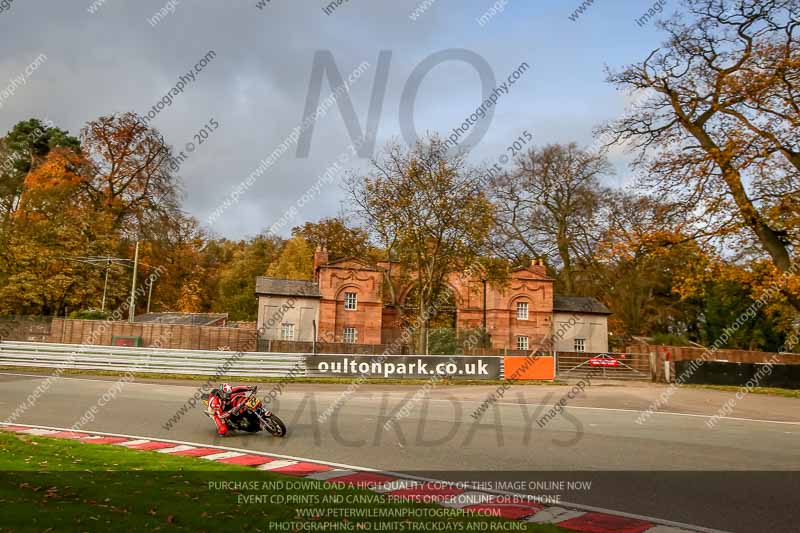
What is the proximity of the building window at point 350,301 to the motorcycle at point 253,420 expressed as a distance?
37.1 metres

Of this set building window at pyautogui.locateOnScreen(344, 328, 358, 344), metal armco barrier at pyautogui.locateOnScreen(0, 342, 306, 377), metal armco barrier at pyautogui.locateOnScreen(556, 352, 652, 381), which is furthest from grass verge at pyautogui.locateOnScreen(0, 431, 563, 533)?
building window at pyautogui.locateOnScreen(344, 328, 358, 344)

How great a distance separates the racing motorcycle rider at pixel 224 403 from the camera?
1271 centimetres

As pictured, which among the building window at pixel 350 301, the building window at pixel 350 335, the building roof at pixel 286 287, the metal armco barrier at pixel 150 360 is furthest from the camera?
the building window at pixel 350 301

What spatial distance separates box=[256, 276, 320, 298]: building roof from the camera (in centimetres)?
4703

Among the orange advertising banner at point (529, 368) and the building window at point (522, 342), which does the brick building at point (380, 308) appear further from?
the orange advertising banner at point (529, 368)

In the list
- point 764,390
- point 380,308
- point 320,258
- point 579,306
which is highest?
point 320,258

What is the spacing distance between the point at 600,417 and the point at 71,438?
42.1 ft

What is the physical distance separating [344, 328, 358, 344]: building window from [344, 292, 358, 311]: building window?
5.49 ft

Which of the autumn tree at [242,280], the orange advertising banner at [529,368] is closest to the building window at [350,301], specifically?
the autumn tree at [242,280]

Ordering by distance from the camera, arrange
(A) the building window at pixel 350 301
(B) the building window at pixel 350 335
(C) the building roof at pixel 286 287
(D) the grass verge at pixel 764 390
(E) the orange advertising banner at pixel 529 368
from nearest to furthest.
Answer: (D) the grass verge at pixel 764 390 → (E) the orange advertising banner at pixel 529 368 → (C) the building roof at pixel 286 287 → (B) the building window at pixel 350 335 → (A) the building window at pixel 350 301

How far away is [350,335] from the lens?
164 feet

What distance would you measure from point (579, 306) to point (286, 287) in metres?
24.1

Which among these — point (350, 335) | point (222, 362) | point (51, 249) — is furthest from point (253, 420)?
point (51, 249)

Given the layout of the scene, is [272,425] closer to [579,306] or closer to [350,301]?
[350,301]
